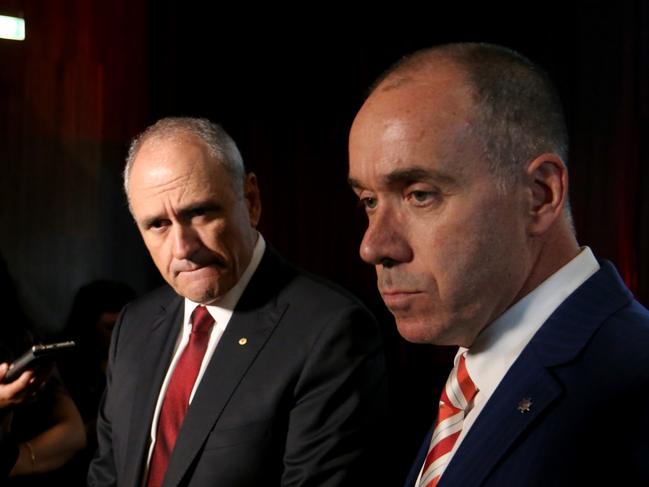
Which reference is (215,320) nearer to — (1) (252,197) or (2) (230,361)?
(2) (230,361)

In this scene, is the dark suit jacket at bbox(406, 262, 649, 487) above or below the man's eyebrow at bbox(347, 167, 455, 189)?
below

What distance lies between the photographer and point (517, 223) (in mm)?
1002

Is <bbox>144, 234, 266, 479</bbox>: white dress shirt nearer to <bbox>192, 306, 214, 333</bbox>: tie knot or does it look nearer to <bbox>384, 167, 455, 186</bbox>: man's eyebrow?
<bbox>192, 306, 214, 333</bbox>: tie knot

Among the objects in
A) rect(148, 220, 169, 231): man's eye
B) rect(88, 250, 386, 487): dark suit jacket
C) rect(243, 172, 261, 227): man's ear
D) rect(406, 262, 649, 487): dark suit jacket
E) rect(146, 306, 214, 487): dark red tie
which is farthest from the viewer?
rect(243, 172, 261, 227): man's ear

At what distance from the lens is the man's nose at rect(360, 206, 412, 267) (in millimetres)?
1029

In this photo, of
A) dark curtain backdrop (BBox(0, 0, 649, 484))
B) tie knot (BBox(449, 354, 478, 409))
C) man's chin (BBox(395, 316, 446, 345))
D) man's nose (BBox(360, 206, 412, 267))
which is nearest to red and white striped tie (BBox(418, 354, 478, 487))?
tie knot (BBox(449, 354, 478, 409))

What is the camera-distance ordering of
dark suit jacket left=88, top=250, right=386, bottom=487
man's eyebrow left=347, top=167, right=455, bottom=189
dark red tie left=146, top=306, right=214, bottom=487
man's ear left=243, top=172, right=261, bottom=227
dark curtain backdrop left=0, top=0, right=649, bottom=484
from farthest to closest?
dark curtain backdrop left=0, top=0, right=649, bottom=484, man's ear left=243, top=172, right=261, bottom=227, dark red tie left=146, top=306, right=214, bottom=487, dark suit jacket left=88, top=250, right=386, bottom=487, man's eyebrow left=347, top=167, right=455, bottom=189

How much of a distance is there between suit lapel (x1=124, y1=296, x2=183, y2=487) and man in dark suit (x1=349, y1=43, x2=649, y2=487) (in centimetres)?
101

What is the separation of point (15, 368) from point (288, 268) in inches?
28.8

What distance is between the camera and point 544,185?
1.01 metres

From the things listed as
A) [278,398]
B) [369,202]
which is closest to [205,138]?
[278,398]

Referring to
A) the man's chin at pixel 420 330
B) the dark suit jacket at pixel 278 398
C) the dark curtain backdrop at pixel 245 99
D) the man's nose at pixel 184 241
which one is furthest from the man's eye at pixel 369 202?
the dark curtain backdrop at pixel 245 99

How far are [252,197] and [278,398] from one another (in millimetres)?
575

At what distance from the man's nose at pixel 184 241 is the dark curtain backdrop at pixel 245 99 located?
5.42ft
